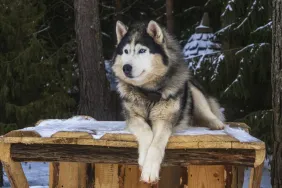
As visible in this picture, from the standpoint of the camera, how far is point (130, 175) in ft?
10.0

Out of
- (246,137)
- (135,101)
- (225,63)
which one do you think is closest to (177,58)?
(135,101)

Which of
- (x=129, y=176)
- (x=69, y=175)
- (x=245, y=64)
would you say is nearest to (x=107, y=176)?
(x=129, y=176)

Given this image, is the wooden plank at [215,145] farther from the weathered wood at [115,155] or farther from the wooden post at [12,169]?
the wooden post at [12,169]

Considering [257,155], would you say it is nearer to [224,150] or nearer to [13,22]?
[224,150]

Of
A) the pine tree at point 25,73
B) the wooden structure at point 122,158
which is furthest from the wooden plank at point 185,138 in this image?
the pine tree at point 25,73

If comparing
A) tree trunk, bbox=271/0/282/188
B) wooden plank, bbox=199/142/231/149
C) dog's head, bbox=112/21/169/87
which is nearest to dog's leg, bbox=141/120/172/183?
wooden plank, bbox=199/142/231/149

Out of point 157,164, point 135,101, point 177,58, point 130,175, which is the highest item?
point 177,58

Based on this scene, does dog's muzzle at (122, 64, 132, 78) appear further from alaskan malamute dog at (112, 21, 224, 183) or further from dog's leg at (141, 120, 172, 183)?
dog's leg at (141, 120, 172, 183)

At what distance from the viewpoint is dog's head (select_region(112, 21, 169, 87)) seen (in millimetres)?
2740

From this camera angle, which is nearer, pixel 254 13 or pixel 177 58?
pixel 177 58

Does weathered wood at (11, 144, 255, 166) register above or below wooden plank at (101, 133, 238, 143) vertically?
below

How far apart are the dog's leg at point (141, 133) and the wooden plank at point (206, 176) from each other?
1.57 feet

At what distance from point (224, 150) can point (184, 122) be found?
0.44 metres

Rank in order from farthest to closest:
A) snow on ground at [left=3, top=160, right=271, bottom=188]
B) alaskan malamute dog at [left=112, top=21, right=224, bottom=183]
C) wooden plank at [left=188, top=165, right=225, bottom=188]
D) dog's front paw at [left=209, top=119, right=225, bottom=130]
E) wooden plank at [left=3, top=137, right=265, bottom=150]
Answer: snow on ground at [left=3, top=160, right=271, bottom=188]
dog's front paw at [left=209, top=119, right=225, bottom=130]
wooden plank at [left=188, top=165, right=225, bottom=188]
alaskan malamute dog at [left=112, top=21, right=224, bottom=183]
wooden plank at [left=3, top=137, right=265, bottom=150]
